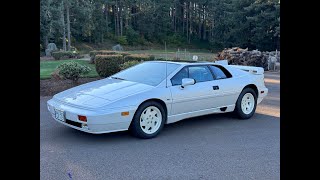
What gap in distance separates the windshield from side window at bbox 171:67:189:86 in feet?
0.46

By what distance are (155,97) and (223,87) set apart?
5.58ft

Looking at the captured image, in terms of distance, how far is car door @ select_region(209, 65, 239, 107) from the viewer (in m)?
6.38

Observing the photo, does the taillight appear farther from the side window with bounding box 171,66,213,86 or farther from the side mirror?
the side mirror

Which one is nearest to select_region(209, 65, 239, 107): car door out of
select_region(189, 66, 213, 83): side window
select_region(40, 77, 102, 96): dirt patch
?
select_region(189, 66, 213, 83): side window

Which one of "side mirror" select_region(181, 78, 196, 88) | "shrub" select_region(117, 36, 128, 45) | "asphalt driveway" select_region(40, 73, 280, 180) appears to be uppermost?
"shrub" select_region(117, 36, 128, 45)

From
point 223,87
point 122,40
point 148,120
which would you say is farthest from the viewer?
Answer: point 122,40

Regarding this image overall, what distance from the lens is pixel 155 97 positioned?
5441 mm

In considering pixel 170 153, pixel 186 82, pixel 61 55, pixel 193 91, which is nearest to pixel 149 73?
pixel 186 82

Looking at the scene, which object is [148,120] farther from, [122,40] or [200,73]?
[122,40]

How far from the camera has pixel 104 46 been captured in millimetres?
49875

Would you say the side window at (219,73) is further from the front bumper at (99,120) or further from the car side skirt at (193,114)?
the front bumper at (99,120)

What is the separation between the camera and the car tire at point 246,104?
686cm
